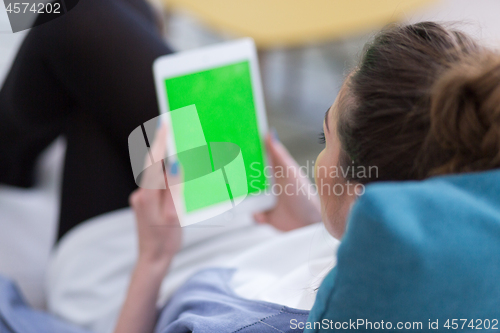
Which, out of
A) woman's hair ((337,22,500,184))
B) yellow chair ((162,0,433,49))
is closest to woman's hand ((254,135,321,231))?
woman's hair ((337,22,500,184))

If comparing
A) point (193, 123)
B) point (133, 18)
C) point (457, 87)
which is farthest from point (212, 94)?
point (457, 87)

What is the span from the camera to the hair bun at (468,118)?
24 centimetres

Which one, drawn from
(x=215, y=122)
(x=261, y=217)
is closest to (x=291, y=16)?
(x=261, y=217)

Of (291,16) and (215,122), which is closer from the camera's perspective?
(215,122)

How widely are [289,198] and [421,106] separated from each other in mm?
393

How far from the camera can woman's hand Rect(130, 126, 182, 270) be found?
0.51 m

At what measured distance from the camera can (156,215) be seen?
20.4 inches

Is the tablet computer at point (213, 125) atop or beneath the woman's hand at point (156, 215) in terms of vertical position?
atop

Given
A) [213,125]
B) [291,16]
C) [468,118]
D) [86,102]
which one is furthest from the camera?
[291,16]

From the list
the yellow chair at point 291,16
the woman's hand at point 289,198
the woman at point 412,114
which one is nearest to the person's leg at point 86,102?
the woman's hand at point 289,198

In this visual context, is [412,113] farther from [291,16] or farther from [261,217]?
[291,16]

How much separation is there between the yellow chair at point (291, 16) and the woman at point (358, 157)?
2.05 feet

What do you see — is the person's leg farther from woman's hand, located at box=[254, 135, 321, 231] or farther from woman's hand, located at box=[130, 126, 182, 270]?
woman's hand, located at box=[254, 135, 321, 231]

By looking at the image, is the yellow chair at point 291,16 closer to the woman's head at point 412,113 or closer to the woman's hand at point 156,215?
the woman's hand at point 156,215
